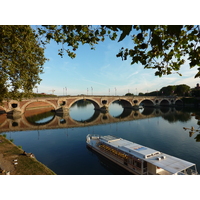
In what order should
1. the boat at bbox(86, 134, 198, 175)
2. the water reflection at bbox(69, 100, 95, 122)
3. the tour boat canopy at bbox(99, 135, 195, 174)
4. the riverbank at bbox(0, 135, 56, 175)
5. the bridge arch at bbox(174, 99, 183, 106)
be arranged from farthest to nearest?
the bridge arch at bbox(174, 99, 183, 106)
the water reflection at bbox(69, 100, 95, 122)
the boat at bbox(86, 134, 198, 175)
the tour boat canopy at bbox(99, 135, 195, 174)
the riverbank at bbox(0, 135, 56, 175)

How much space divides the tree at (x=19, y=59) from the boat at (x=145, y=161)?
45.5 feet

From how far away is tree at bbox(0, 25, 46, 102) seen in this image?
11.0m

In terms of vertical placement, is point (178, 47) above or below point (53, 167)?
above

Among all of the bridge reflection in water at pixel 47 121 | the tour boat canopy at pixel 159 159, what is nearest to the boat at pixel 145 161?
the tour boat canopy at pixel 159 159

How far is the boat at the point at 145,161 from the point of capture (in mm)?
15059

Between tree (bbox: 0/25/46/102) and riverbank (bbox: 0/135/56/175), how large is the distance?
276 inches

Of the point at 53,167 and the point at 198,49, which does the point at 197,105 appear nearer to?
the point at 53,167

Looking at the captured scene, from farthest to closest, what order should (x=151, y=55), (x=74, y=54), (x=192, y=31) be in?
(x=74, y=54) → (x=151, y=55) → (x=192, y=31)

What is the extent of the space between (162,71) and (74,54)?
5.85 meters

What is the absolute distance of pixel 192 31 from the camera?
4.06m

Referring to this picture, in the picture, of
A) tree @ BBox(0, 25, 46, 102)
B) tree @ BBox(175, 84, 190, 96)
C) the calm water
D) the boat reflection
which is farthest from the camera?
tree @ BBox(175, 84, 190, 96)

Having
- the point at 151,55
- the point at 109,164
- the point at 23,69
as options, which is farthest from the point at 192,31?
the point at 109,164

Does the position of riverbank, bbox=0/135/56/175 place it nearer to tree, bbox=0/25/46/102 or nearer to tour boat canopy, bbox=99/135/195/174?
tree, bbox=0/25/46/102

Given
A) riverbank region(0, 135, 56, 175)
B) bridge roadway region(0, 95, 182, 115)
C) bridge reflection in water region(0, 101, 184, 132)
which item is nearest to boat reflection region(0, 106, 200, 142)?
bridge reflection in water region(0, 101, 184, 132)
